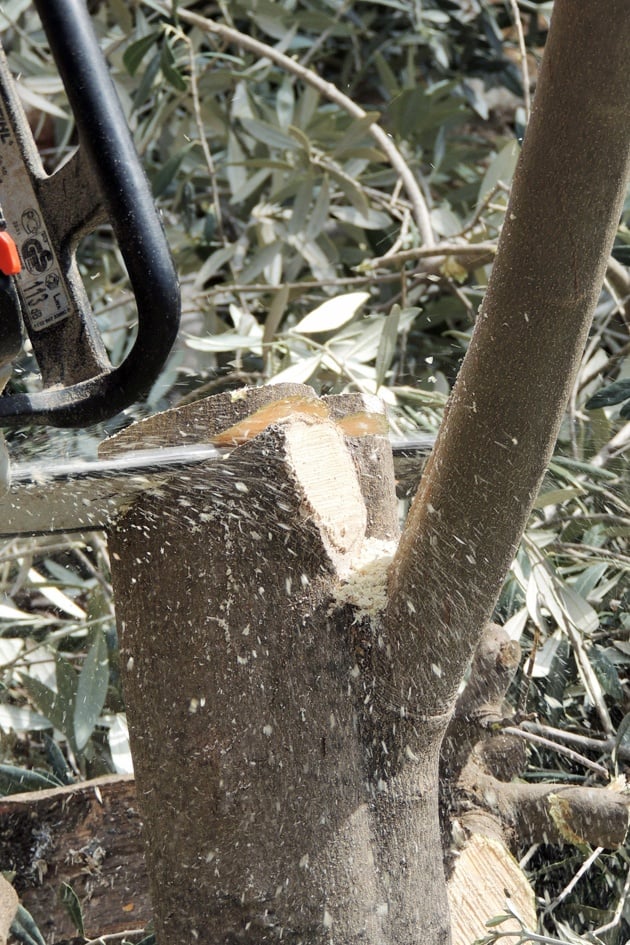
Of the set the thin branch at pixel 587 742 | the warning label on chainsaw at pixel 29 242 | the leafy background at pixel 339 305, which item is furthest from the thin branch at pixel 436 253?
the warning label on chainsaw at pixel 29 242

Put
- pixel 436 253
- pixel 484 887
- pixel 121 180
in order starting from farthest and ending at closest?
pixel 436 253
pixel 484 887
pixel 121 180

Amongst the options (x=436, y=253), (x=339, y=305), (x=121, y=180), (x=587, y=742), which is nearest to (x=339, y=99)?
(x=436, y=253)

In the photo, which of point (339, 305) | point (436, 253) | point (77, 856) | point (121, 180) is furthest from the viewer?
point (436, 253)

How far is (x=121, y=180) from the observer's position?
0.72m

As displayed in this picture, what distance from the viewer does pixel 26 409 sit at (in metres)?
0.81

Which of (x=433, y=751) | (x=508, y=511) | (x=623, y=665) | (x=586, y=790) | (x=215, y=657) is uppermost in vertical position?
(x=508, y=511)

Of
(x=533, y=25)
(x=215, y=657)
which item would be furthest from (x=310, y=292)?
(x=215, y=657)

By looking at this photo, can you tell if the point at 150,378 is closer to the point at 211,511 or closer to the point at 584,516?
the point at 211,511

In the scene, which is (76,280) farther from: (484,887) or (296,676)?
(484,887)

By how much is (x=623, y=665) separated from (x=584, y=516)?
246 millimetres

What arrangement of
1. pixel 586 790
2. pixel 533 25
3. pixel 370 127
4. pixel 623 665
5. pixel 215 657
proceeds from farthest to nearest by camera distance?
pixel 533 25 → pixel 370 127 → pixel 623 665 → pixel 586 790 → pixel 215 657

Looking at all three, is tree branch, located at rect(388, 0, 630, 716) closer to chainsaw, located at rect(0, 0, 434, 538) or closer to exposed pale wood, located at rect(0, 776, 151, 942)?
chainsaw, located at rect(0, 0, 434, 538)

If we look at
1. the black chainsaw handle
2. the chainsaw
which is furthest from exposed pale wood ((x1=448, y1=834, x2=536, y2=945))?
the black chainsaw handle

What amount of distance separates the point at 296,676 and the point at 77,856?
61 cm
